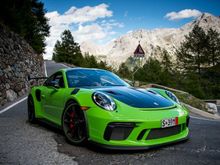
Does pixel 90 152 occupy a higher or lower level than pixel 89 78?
lower

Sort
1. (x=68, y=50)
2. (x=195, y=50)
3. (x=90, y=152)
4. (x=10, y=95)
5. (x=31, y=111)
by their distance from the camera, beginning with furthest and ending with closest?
1. (x=68, y=50)
2. (x=195, y=50)
3. (x=10, y=95)
4. (x=31, y=111)
5. (x=90, y=152)

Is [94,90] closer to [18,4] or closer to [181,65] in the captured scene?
[18,4]

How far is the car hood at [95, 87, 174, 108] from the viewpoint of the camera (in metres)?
3.93

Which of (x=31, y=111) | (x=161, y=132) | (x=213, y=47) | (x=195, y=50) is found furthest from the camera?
(x=195, y=50)

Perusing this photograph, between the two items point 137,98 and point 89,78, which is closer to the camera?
point 137,98

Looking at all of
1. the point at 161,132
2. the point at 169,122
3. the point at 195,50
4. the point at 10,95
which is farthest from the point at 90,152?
the point at 195,50


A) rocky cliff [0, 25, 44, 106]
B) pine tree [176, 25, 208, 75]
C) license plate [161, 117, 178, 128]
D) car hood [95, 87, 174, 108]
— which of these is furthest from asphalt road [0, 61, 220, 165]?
pine tree [176, 25, 208, 75]

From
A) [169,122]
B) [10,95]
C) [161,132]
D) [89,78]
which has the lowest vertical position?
[10,95]

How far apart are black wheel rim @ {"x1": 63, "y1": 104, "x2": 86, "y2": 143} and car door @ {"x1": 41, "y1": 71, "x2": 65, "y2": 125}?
31 centimetres

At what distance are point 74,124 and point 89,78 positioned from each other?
43.4 inches

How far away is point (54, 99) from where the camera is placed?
16.3 ft

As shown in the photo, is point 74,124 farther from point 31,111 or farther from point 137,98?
point 31,111

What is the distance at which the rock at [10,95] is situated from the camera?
421 inches

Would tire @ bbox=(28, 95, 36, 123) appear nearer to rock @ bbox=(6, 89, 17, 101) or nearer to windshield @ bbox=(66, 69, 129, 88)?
windshield @ bbox=(66, 69, 129, 88)
